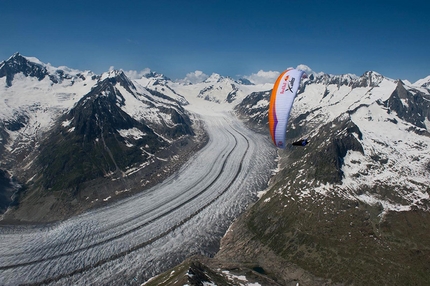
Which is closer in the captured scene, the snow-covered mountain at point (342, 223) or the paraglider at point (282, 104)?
the paraglider at point (282, 104)

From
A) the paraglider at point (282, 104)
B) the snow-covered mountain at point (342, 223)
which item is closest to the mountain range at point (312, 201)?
the snow-covered mountain at point (342, 223)

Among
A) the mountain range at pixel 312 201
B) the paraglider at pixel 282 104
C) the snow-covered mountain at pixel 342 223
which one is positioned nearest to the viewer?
the paraglider at pixel 282 104

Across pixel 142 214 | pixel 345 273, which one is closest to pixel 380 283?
pixel 345 273

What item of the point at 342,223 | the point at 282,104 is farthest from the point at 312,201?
the point at 282,104

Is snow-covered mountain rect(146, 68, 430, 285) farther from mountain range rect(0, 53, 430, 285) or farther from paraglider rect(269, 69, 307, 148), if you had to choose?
paraglider rect(269, 69, 307, 148)

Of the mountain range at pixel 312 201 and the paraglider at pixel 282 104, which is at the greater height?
the paraglider at pixel 282 104

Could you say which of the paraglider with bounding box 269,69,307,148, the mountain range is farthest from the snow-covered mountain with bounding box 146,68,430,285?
the paraglider with bounding box 269,69,307,148

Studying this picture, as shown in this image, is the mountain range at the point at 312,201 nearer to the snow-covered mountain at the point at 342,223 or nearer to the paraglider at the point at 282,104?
the snow-covered mountain at the point at 342,223

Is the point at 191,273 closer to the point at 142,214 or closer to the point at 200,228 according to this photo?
the point at 200,228
